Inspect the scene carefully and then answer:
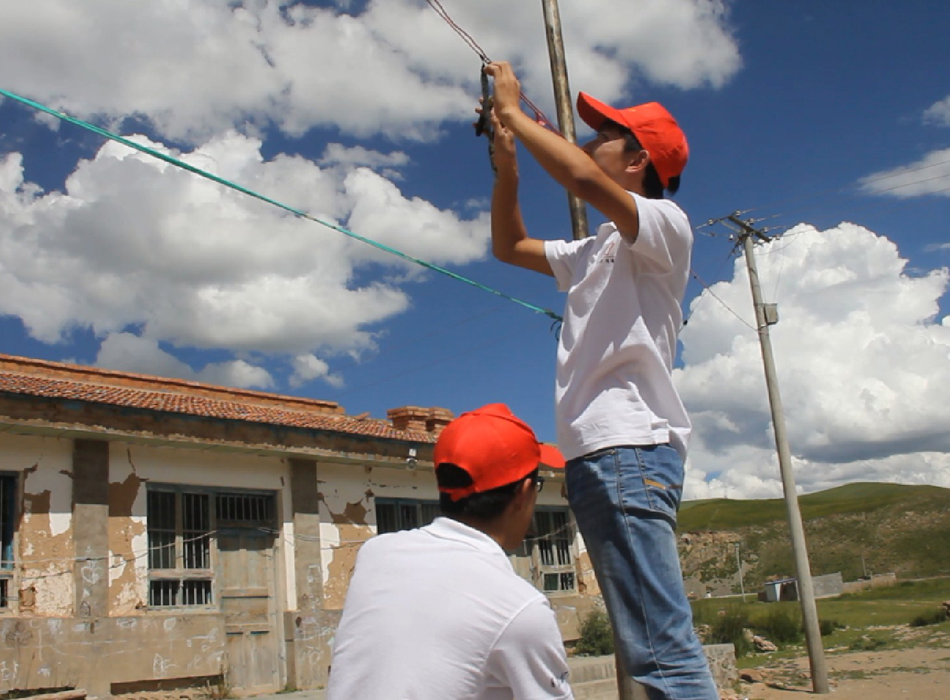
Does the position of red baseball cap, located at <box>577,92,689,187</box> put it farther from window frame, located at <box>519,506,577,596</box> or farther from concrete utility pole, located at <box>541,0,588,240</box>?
window frame, located at <box>519,506,577,596</box>

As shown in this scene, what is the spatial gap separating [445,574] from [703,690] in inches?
26.4

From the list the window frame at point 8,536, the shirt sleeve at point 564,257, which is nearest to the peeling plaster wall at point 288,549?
the window frame at point 8,536

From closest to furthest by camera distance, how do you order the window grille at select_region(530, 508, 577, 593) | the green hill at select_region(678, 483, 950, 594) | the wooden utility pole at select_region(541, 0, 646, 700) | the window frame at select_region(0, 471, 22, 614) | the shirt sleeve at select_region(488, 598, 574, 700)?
the shirt sleeve at select_region(488, 598, 574, 700) < the wooden utility pole at select_region(541, 0, 646, 700) < the window frame at select_region(0, 471, 22, 614) < the window grille at select_region(530, 508, 577, 593) < the green hill at select_region(678, 483, 950, 594)

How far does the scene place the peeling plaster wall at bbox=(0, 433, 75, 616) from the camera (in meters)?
10.8

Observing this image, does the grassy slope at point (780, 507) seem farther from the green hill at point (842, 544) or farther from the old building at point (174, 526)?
the old building at point (174, 526)

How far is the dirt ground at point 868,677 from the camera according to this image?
1425cm

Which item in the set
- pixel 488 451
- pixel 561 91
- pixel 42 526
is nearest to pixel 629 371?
pixel 488 451

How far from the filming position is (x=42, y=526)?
1109cm

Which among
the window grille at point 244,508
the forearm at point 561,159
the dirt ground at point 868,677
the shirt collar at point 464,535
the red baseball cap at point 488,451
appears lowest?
the dirt ground at point 868,677

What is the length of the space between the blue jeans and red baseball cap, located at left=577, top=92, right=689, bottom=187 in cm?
81

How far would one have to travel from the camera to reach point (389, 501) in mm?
15602

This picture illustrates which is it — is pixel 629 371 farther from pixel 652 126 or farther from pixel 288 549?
pixel 288 549

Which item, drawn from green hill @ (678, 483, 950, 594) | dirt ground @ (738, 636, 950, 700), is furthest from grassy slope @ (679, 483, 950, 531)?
dirt ground @ (738, 636, 950, 700)

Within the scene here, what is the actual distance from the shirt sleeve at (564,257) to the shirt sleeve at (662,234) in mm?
293
